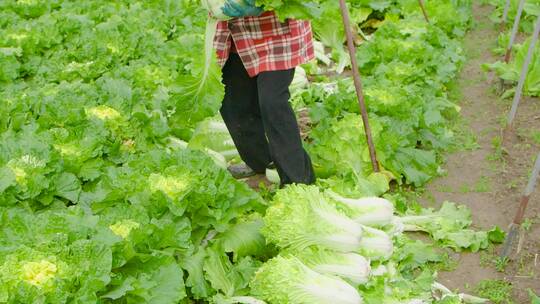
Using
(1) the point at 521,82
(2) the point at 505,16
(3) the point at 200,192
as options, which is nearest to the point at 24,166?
(3) the point at 200,192

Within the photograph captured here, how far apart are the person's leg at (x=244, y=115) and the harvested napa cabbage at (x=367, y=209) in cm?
103

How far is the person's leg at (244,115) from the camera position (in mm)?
4496

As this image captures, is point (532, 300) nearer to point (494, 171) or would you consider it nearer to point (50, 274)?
point (494, 171)

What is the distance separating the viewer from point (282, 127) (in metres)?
4.29

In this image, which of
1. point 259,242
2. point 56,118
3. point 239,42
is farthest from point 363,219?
point 56,118

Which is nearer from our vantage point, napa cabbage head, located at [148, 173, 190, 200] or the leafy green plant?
napa cabbage head, located at [148, 173, 190, 200]

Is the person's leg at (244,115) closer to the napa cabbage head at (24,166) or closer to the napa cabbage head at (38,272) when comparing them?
the napa cabbage head at (24,166)

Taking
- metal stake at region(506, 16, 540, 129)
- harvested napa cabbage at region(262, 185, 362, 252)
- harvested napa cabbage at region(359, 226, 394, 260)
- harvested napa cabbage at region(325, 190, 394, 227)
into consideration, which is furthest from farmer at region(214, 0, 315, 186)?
metal stake at region(506, 16, 540, 129)

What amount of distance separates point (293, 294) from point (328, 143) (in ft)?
6.48

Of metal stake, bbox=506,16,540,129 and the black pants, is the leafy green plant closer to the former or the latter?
the black pants

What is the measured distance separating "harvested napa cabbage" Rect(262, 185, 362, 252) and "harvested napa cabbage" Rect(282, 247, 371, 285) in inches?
1.5

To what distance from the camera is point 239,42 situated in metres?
4.21

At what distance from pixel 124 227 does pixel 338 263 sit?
3.77ft

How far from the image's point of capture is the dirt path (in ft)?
13.3
